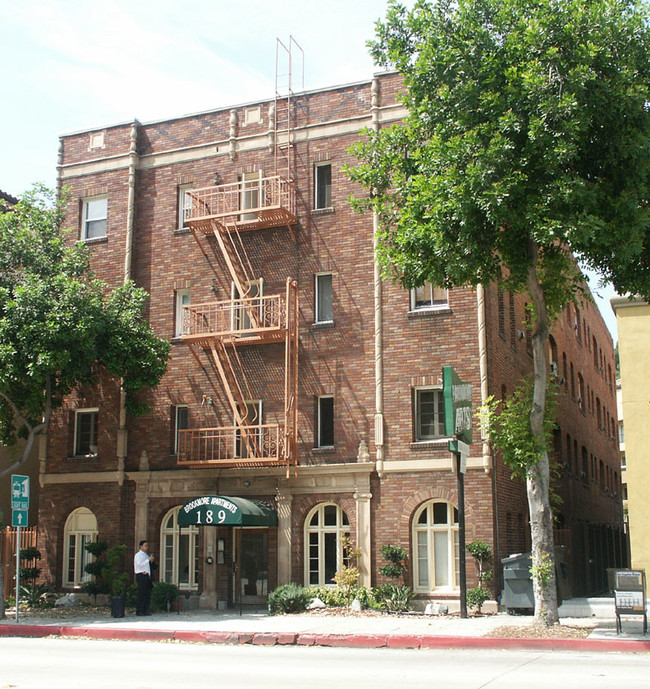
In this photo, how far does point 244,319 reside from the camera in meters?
25.8

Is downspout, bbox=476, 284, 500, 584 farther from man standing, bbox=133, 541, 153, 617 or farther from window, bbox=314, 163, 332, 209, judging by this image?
man standing, bbox=133, 541, 153, 617

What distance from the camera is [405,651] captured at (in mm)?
15570

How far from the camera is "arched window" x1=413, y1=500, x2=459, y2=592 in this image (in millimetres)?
22766

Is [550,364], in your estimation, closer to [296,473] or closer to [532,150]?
[296,473]

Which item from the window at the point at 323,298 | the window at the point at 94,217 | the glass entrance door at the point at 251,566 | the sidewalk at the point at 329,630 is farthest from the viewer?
the window at the point at 94,217

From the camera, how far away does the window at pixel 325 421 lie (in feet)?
81.5

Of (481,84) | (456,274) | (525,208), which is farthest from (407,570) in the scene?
(481,84)

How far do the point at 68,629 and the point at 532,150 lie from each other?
13412 mm

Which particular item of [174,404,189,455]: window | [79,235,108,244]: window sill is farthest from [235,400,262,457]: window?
[79,235,108,244]: window sill

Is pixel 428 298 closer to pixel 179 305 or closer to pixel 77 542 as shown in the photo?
pixel 179 305

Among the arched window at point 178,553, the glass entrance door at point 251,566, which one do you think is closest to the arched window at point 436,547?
the glass entrance door at point 251,566

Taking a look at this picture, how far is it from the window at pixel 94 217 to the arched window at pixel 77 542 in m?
8.59

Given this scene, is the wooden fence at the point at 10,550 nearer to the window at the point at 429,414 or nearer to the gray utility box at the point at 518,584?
the window at the point at 429,414

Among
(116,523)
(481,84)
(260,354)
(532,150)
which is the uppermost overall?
(481,84)
